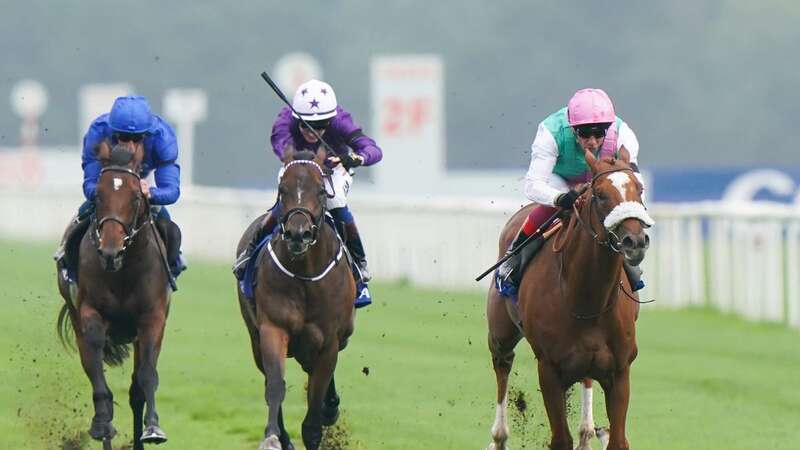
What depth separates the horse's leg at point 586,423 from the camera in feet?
30.6

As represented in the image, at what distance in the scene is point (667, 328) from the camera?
17.1 m

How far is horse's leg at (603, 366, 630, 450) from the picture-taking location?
8133 mm

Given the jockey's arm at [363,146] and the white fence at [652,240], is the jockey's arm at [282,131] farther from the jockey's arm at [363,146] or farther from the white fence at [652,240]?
the white fence at [652,240]

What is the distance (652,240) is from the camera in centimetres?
1908

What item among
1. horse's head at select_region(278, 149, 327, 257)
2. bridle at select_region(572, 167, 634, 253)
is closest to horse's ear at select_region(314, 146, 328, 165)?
horse's head at select_region(278, 149, 327, 257)

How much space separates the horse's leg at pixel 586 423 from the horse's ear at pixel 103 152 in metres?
2.71

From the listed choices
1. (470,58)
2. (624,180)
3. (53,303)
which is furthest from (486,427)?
(470,58)

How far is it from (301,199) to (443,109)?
4841cm

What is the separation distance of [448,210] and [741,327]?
19.8ft

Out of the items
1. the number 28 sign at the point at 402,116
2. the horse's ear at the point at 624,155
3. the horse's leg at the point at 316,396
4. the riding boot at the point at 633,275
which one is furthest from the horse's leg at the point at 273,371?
the number 28 sign at the point at 402,116

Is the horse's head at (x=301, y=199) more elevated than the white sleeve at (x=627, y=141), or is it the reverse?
the white sleeve at (x=627, y=141)

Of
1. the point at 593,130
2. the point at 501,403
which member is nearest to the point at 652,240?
the point at 501,403

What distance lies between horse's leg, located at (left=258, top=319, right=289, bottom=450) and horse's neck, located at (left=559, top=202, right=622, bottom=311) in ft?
4.96

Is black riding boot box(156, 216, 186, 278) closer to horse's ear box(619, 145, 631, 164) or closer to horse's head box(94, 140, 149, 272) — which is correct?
horse's head box(94, 140, 149, 272)
